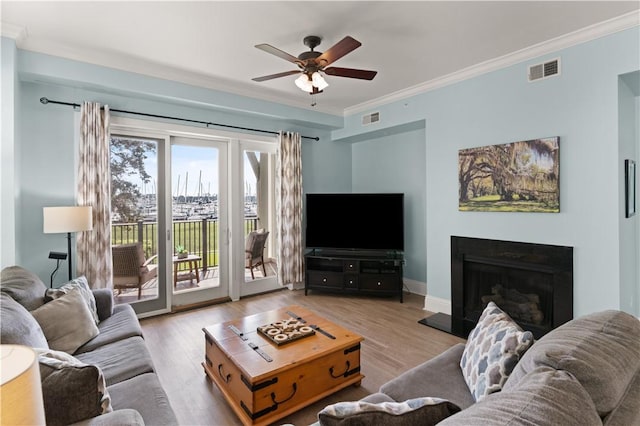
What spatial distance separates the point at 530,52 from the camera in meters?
3.14

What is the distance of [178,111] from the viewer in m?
4.12

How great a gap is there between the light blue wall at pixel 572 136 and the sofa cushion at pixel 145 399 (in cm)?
330

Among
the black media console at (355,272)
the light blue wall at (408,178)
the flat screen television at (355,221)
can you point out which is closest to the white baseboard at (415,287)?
the light blue wall at (408,178)

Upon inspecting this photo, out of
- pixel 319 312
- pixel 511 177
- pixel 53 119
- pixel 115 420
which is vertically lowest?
pixel 319 312

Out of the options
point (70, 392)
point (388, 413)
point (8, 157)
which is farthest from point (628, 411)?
point (8, 157)

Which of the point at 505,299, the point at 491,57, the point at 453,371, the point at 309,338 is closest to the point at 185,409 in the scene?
the point at 309,338

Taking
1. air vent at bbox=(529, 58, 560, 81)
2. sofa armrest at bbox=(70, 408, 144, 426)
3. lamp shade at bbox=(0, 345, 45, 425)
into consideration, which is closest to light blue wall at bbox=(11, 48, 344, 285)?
sofa armrest at bbox=(70, 408, 144, 426)

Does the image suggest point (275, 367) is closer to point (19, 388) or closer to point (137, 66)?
point (19, 388)

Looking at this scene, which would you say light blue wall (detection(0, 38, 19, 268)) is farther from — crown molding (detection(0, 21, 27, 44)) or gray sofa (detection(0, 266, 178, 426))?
gray sofa (detection(0, 266, 178, 426))

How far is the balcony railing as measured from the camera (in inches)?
153

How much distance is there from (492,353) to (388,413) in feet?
2.45

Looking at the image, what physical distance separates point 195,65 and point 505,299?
13.6 ft

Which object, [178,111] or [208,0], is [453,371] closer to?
[208,0]

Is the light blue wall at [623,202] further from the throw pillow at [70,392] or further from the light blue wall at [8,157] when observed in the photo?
the light blue wall at [8,157]
